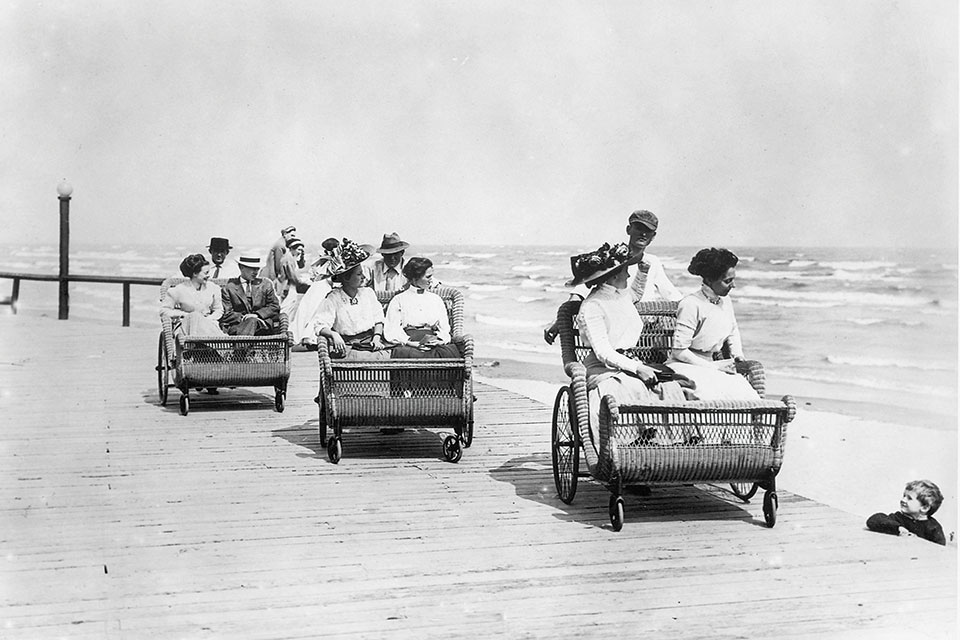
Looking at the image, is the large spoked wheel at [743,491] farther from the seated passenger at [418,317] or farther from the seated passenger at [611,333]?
the seated passenger at [418,317]

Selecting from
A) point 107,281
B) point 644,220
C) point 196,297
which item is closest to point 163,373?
point 196,297

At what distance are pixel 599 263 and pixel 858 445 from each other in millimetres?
7103

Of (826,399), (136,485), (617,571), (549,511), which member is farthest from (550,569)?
(826,399)

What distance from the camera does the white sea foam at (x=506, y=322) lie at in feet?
96.1

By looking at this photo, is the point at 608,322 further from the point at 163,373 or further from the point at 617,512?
the point at 163,373

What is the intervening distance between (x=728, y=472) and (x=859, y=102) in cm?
3710

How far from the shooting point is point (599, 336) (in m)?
4.94

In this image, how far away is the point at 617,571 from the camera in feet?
13.1

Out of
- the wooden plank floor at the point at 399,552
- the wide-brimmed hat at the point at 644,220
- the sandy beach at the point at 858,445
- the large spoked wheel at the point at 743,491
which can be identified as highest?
the wide-brimmed hat at the point at 644,220

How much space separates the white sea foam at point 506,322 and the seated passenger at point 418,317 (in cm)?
2230

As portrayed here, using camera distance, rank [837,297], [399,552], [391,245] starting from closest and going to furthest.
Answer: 1. [399,552]
2. [391,245]
3. [837,297]

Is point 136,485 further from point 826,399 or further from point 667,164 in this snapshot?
point 667,164

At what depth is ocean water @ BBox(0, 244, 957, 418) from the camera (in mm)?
20844

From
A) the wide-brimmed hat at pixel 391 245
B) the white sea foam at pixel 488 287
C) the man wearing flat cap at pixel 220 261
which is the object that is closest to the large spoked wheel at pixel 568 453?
the wide-brimmed hat at pixel 391 245
